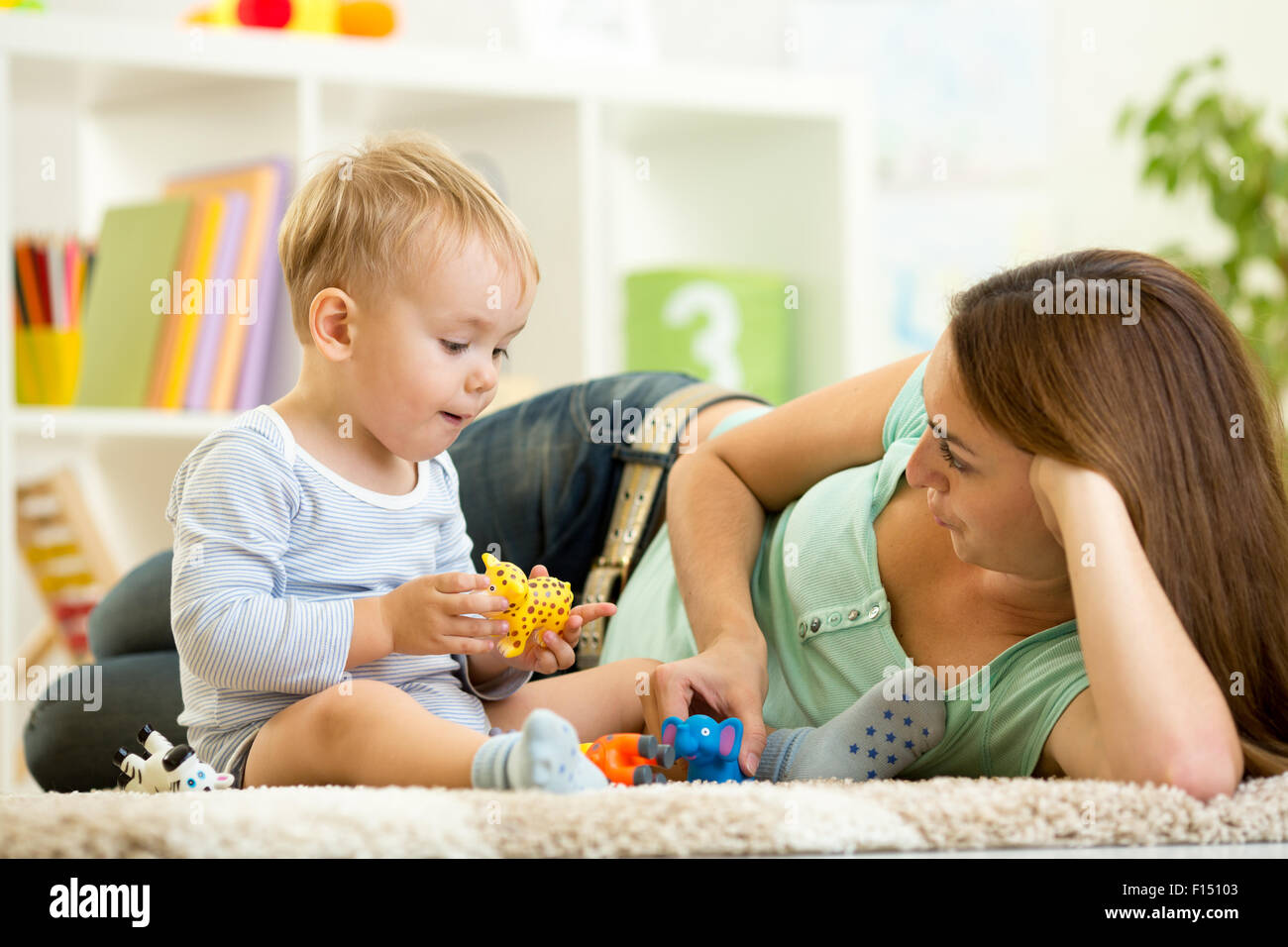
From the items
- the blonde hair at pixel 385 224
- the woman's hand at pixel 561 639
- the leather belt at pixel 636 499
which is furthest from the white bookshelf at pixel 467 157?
the woman's hand at pixel 561 639

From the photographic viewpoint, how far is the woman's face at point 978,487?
2.89ft

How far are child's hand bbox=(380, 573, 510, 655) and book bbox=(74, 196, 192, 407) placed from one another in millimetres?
1397

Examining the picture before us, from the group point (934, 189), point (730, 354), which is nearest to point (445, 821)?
point (730, 354)

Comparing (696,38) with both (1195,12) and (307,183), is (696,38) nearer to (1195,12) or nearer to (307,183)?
(1195,12)

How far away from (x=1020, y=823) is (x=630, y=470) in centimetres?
72

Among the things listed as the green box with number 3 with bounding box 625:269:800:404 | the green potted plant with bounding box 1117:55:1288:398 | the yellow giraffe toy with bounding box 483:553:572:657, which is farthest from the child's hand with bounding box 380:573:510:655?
the green potted plant with bounding box 1117:55:1288:398

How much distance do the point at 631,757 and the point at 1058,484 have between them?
345 mm

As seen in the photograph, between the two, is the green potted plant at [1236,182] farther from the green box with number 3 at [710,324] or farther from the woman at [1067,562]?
the woman at [1067,562]

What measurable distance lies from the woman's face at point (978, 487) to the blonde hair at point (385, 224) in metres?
0.32

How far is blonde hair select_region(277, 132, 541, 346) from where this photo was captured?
0.95 meters

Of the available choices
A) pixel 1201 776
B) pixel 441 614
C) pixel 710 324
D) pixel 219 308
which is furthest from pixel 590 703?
pixel 710 324

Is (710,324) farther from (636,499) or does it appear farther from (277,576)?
(277,576)

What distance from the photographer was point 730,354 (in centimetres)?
246

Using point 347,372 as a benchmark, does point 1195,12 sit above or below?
above
